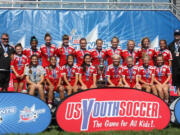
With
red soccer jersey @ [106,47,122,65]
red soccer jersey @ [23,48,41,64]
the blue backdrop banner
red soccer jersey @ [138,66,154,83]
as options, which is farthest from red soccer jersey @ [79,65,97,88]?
the blue backdrop banner

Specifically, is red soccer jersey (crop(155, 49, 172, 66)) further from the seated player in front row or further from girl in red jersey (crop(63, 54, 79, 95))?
the seated player in front row

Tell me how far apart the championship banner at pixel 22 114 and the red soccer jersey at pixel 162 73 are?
3268 millimetres

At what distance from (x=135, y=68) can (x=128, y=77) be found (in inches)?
12.2

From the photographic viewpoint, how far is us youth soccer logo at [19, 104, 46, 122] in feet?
14.9

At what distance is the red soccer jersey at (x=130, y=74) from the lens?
6449mm

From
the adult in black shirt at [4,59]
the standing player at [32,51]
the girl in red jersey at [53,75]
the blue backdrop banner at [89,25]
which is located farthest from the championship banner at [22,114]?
the blue backdrop banner at [89,25]

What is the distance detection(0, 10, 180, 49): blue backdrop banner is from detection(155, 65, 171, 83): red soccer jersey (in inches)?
129

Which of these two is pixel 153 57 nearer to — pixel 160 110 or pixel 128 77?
pixel 128 77

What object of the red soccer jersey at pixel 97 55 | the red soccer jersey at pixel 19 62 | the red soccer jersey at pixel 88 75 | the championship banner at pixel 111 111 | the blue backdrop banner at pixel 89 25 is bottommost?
the championship banner at pixel 111 111

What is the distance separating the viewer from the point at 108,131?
4.63 metres

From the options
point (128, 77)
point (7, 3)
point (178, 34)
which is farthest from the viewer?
point (7, 3)

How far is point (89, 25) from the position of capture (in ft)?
31.8

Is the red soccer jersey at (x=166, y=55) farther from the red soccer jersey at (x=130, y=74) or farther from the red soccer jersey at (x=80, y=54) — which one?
the red soccer jersey at (x=80, y=54)

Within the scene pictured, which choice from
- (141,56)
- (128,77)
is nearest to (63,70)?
(128,77)
